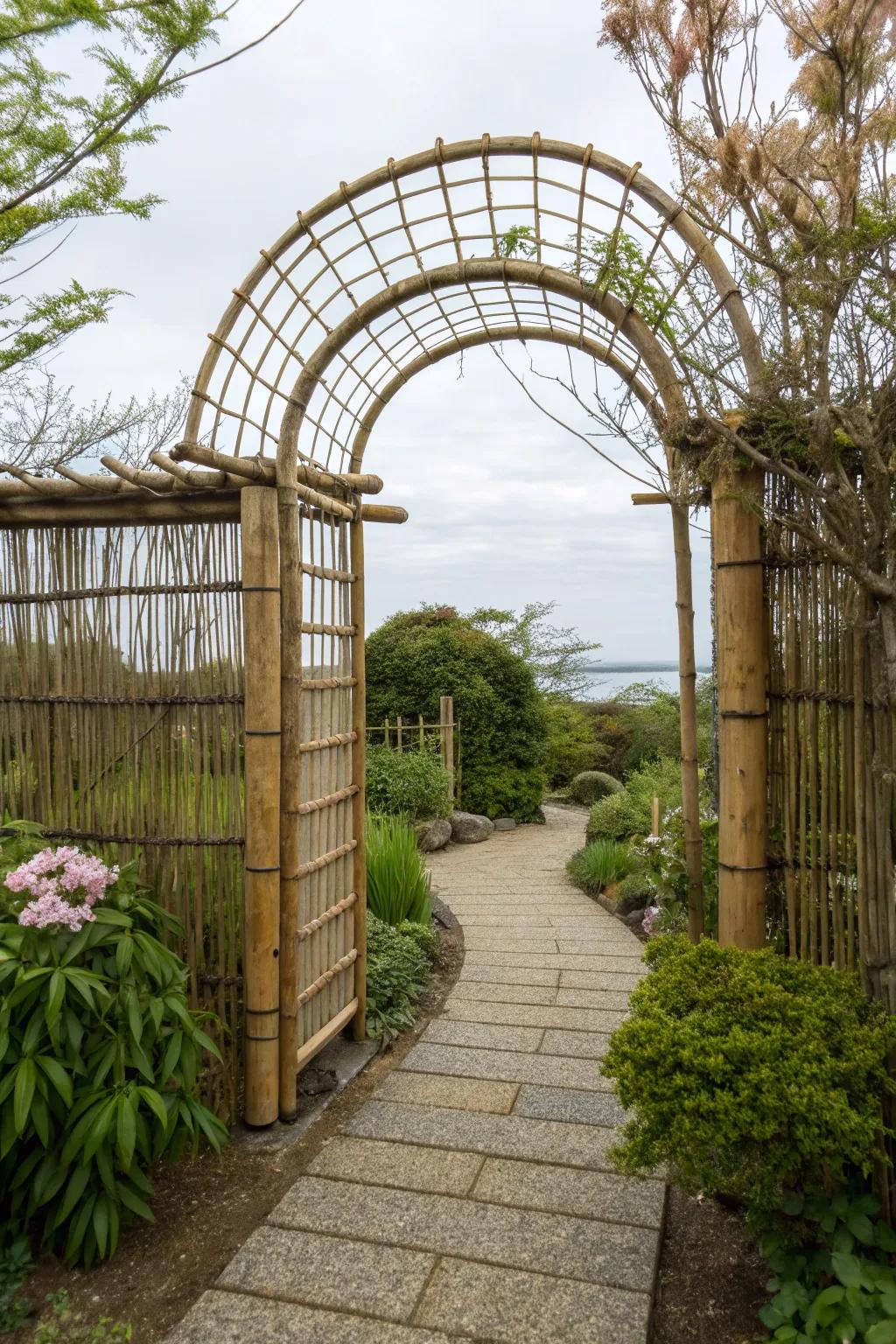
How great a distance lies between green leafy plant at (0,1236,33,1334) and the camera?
78.5 inches

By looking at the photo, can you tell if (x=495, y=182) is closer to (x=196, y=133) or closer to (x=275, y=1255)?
(x=196, y=133)

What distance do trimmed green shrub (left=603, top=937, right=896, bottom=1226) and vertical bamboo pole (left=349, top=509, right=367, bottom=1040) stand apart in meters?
1.76

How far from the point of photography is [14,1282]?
2.10 m

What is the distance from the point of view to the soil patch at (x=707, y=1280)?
6.29 feet

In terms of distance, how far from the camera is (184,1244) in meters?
2.29

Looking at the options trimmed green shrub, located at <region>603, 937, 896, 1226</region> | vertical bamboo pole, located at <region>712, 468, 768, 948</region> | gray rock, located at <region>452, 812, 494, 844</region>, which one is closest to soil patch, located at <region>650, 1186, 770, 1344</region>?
trimmed green shrub, located at <region>603, 937, 896, 1226</region>

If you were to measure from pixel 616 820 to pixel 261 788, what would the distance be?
4916mm

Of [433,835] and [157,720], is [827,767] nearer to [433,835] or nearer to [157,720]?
[157,720]

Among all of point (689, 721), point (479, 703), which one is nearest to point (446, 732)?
point (479, 703)

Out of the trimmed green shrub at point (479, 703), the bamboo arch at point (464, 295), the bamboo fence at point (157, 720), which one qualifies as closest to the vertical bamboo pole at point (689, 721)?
the bamboo arch at point (464, 295)

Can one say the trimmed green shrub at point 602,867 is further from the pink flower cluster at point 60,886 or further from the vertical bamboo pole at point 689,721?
the pink flower cluster at point 60,886

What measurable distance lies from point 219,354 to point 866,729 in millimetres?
2429

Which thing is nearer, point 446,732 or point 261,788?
point 261,788

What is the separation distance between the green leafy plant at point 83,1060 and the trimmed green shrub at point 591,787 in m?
8.61
